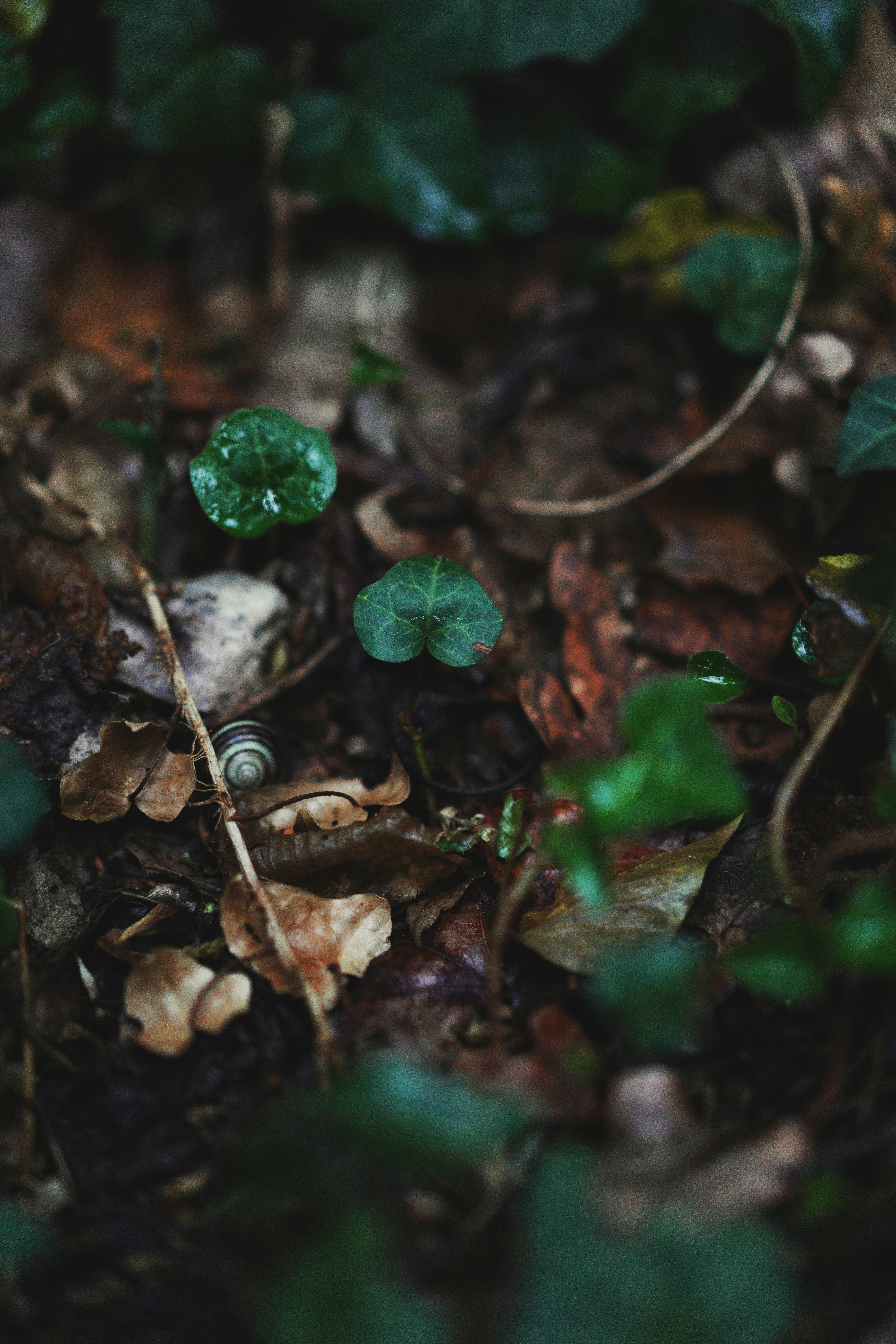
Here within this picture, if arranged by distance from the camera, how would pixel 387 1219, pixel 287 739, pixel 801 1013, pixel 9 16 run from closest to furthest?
1. pixel 387 1219
2. pixel 801 1013
3. pixel 287 739
4. pixel 9 16

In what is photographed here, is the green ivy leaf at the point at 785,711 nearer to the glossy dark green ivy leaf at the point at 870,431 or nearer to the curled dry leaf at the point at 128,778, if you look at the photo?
the glossy dark green ivy leaf at the point at 870,431

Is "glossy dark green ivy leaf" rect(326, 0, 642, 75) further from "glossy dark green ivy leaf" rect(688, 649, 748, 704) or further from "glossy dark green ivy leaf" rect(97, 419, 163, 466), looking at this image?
"glossy dark green ivy leaf" rect(688, 649, 748, 704)

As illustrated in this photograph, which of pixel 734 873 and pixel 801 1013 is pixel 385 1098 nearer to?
pixel 801 1013

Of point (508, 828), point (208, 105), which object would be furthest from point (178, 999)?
point (208, 105)

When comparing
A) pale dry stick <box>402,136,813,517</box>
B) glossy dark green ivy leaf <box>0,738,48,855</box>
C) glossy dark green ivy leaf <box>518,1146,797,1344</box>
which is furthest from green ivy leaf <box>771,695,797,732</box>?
glossy dark green ivy leaf <box>0,738,48,855</box>

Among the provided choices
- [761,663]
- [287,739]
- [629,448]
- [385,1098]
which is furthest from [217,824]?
[629,448]
